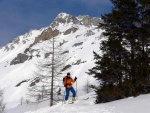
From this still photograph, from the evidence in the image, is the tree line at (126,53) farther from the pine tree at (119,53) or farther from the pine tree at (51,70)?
the pine tree at (51,70)

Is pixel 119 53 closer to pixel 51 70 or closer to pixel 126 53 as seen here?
pixel 126 53

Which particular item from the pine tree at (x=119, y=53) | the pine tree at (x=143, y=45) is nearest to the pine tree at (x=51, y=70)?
the pine tree at (x=119, y=53)

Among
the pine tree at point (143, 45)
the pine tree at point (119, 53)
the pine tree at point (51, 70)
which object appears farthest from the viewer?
the pine tree at point (51, 70)

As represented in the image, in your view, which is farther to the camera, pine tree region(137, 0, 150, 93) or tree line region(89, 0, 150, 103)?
tree line region(89, 0, 150, 103)

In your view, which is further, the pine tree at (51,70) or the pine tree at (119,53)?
the pine tree at (51,70)

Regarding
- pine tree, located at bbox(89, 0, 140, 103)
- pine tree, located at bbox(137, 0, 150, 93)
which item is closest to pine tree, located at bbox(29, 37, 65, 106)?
pine tree, located at bbox(89, 0, 140, 103)

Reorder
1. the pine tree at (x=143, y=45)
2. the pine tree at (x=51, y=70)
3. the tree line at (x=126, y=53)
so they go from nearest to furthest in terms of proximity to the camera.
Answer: the pine tree at (x=143, y=45) → the tree line at (x=126, y=53) → the pine tree at (x=51, y=70)

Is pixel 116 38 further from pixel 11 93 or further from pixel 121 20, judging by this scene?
pixel 11 93

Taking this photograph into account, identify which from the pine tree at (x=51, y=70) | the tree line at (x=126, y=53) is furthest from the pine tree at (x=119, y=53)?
the pine tree at (x=51, y=70)

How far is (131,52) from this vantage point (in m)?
19.2

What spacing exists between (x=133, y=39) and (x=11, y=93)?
106 m

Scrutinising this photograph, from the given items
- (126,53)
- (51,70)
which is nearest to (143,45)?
(126,53)

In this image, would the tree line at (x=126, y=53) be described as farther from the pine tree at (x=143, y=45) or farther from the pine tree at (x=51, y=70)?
the pine tree at (x=51, y=70)

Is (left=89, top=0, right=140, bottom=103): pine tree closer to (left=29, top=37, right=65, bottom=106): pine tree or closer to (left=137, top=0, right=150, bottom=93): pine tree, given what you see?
(left=137, top=0, right=150, bottom=93): pine tree
